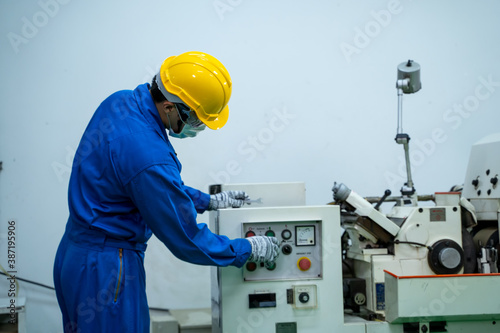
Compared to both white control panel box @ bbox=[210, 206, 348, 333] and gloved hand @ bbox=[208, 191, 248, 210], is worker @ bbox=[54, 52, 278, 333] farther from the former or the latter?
gloved hand @ bbox=[208, 191, 248, 210]

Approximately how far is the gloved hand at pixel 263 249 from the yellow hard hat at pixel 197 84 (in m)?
0.40

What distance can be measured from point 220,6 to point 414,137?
1372mm

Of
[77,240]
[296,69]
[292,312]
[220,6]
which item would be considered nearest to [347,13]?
[296,69]

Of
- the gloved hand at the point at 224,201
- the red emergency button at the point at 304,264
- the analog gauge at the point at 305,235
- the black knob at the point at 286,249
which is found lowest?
the red emergency button at the point at 304,264

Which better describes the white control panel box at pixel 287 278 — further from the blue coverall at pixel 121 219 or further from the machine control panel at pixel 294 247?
the blue coverall at pixel 121 219

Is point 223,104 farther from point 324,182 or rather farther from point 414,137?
point 414,137

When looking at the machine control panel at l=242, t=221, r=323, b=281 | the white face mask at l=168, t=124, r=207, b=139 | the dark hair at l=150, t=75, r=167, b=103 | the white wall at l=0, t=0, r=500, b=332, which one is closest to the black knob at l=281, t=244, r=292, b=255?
the machine control panel at l=242, t=221, r=323, b=281

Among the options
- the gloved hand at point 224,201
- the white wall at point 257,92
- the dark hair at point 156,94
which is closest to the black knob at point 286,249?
the gloved hand at point 224,201

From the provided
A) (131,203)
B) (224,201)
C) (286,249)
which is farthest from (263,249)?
(131,203)

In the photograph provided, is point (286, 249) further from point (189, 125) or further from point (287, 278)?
point (189, 125)

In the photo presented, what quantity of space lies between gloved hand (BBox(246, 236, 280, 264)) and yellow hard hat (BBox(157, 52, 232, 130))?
404 mm

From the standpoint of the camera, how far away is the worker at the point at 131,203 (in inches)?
55.7

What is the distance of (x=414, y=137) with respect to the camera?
306 centimetres

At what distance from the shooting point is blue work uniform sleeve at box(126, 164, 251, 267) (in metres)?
1.39
